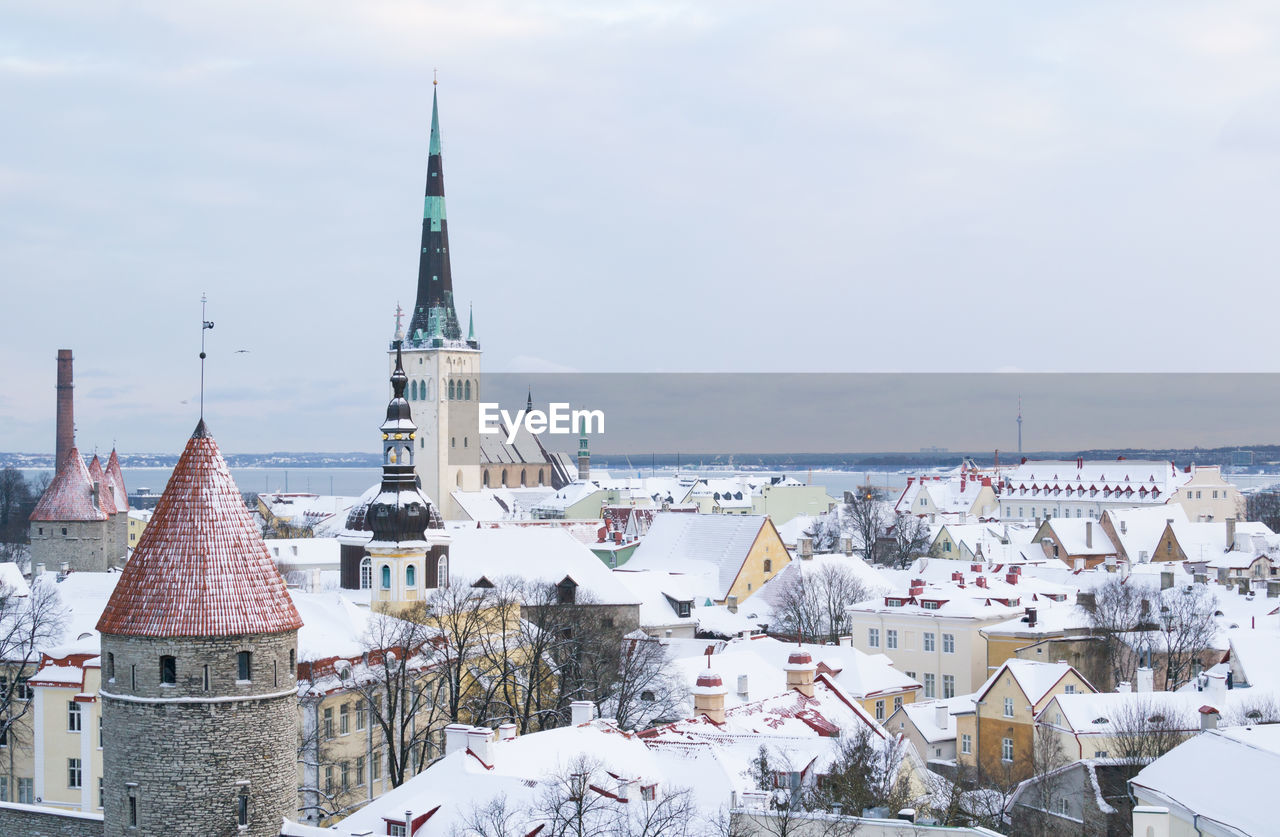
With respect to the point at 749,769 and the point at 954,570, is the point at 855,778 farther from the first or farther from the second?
the point at 954,570

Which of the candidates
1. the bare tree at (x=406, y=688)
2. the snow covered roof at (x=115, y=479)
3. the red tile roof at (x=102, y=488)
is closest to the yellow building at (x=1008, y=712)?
the bare tree at (x=406, y=688)

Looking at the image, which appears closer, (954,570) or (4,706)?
(4,706)

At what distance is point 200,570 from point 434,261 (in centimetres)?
9695

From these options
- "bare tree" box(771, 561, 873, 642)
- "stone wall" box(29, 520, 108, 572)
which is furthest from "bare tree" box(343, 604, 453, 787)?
"stone wall" box(29, 520, 108, 572)

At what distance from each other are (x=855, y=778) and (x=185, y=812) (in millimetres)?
11472

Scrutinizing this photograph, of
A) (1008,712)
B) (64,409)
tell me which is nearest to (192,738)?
(1008,712)

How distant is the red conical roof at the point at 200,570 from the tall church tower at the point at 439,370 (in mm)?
95112

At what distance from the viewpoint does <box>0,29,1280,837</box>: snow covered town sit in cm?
2347

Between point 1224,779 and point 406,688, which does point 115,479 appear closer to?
point 406,688

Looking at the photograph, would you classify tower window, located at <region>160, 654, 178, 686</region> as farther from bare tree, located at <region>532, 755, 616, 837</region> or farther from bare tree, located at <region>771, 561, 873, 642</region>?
bare tree, located at <region>771, 561, 873, 642</region>

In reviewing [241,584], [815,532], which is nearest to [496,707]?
[241,584]

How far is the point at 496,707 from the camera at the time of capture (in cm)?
4281

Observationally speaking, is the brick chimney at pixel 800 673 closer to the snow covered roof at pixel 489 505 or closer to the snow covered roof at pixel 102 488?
the snow covered roof at pixel 102 488

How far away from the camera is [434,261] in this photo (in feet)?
391
